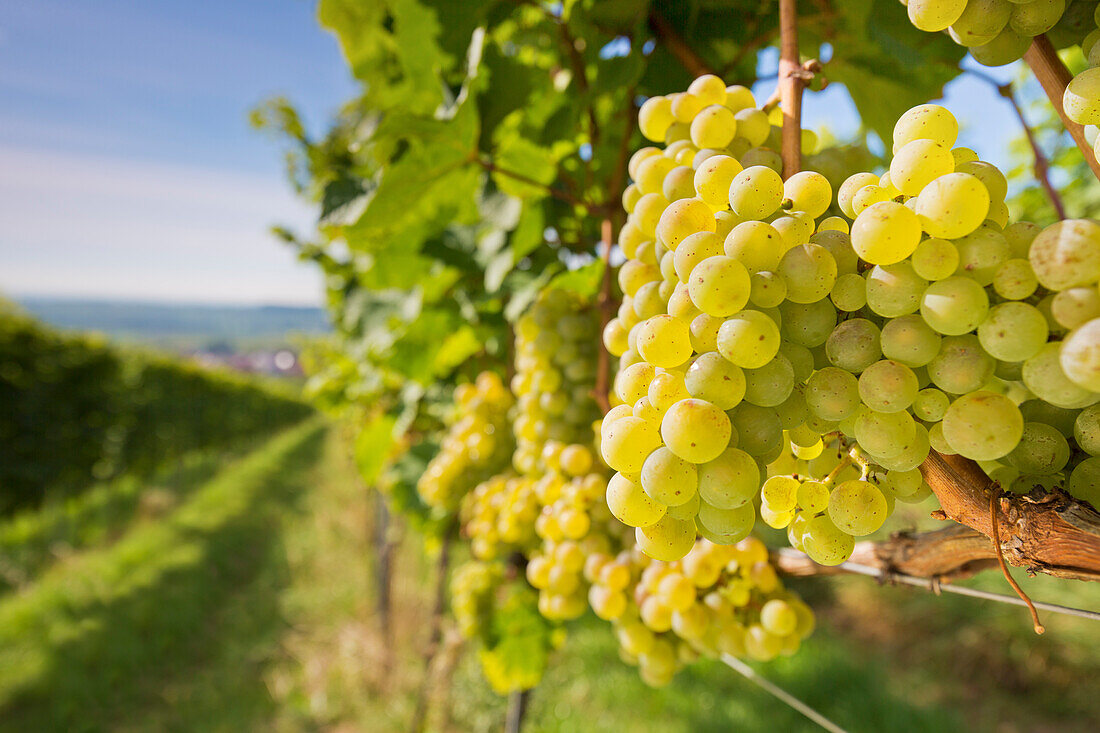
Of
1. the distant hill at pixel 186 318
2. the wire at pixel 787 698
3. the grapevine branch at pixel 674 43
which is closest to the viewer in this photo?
the wire at pixel 787 698

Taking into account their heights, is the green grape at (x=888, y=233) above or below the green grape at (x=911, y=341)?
above

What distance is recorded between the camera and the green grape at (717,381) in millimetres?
451

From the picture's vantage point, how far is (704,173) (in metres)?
0.54

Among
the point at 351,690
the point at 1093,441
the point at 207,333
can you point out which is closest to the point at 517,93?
the point at 1093,441

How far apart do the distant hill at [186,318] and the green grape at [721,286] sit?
91.0 meters

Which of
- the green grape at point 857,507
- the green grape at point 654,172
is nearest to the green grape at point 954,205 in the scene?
the green grape at point 857,507

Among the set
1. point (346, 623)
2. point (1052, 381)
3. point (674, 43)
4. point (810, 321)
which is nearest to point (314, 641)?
point (346, 623)

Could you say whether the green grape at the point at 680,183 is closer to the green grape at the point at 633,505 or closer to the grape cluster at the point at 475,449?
the green grape at the point at 633,505

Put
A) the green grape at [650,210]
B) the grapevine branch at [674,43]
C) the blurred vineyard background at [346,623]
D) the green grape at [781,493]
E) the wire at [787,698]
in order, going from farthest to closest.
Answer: the blurred vineyard background at [346,623]
the grapevine branch at [674,43]
the wire at [787,698]
the green grape at [650,210]
the green grape at [781,493]

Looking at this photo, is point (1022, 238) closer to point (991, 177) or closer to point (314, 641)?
point (991, 177)

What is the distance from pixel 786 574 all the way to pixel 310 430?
24.5m

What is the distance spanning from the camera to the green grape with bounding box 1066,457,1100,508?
458 millimetres

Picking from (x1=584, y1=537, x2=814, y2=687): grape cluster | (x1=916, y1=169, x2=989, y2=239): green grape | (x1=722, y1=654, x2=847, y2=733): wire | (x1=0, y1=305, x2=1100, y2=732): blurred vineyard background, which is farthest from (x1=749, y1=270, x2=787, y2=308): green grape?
(x1=0, y1=305, x2=1100, y2=732): blurred vineyard background

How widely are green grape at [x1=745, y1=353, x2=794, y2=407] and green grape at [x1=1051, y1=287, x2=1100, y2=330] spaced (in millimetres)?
165
